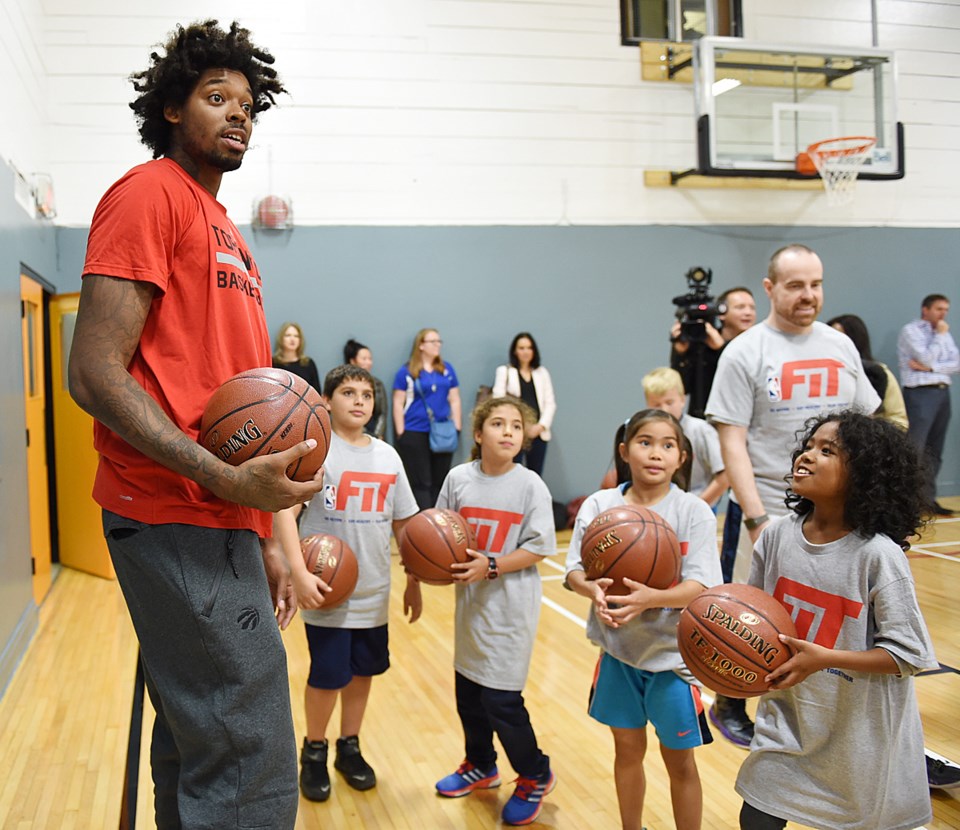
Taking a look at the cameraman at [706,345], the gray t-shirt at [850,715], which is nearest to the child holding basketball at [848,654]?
the gray t-shirt at [850,715]

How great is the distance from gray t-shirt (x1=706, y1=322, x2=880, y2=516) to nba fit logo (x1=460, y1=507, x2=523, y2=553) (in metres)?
0.85

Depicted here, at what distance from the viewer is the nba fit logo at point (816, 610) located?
6.83 ft

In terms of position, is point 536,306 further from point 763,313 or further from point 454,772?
point 454,772

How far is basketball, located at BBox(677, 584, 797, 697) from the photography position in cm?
201

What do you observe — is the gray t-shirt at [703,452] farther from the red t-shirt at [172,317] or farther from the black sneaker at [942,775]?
the red t-shirt at [172,317]

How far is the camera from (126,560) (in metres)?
1.58

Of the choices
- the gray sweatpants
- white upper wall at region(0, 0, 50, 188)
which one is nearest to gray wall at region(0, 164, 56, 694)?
white upper wall at region(0, 0, 50, 188)

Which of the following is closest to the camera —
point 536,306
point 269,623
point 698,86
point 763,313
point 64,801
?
point 269,623

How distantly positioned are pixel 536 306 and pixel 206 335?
285 inches

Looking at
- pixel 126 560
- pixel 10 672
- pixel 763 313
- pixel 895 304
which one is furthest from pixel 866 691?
pixel 895 304

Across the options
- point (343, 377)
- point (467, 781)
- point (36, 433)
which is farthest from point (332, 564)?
point (36, 433)

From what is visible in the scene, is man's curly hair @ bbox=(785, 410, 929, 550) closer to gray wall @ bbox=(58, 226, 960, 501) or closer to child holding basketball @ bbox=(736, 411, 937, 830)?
child holding basketball @ bbox=(736, 411, 937, 830)

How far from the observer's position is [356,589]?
317 centimetres

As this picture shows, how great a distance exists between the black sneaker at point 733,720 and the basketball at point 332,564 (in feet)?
5.11
